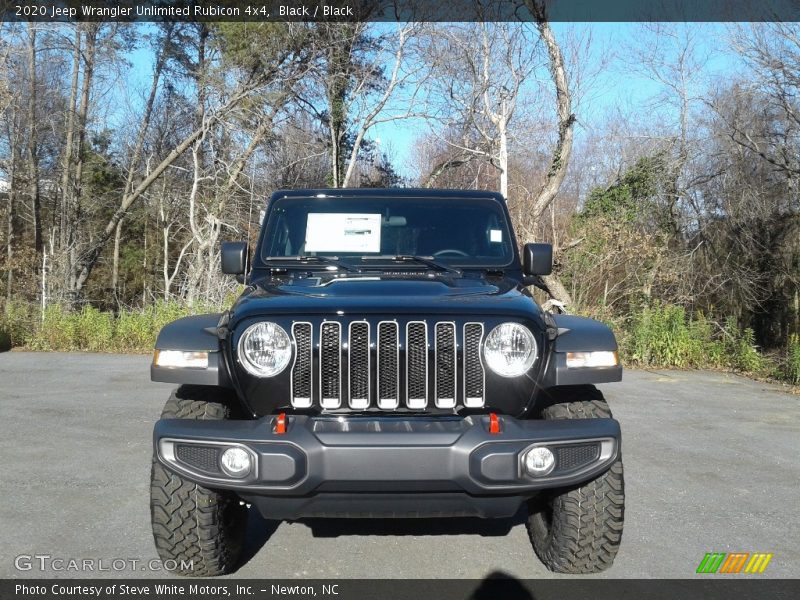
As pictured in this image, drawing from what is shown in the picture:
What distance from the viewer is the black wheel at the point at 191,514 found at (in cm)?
323

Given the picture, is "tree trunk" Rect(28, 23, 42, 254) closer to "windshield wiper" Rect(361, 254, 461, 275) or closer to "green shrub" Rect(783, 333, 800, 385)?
"windshield wiper" Rect(361, 254, 461, 275)

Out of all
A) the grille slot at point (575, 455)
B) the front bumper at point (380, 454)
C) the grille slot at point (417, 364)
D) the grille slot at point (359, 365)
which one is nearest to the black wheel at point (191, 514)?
the front bumper at point (380, 454)

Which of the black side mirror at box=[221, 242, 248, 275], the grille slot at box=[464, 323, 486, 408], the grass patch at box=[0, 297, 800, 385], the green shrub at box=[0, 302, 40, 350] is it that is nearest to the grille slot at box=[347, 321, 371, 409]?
the grille slot at box=[464, 323, 486, 408]

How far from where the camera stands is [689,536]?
4172 millimetres

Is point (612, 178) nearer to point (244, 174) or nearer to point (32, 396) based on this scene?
point (244, 174)

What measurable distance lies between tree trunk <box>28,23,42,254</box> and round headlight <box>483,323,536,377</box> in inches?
727

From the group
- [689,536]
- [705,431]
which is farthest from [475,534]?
[705,431]

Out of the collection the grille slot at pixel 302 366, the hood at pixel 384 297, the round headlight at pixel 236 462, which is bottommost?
the round headlight at pixel 236 462

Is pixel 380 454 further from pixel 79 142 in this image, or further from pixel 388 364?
pixel 79 142

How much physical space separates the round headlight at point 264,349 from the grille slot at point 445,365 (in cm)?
63

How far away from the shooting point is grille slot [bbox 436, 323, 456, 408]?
3.19 m

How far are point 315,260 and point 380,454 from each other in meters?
1.74
